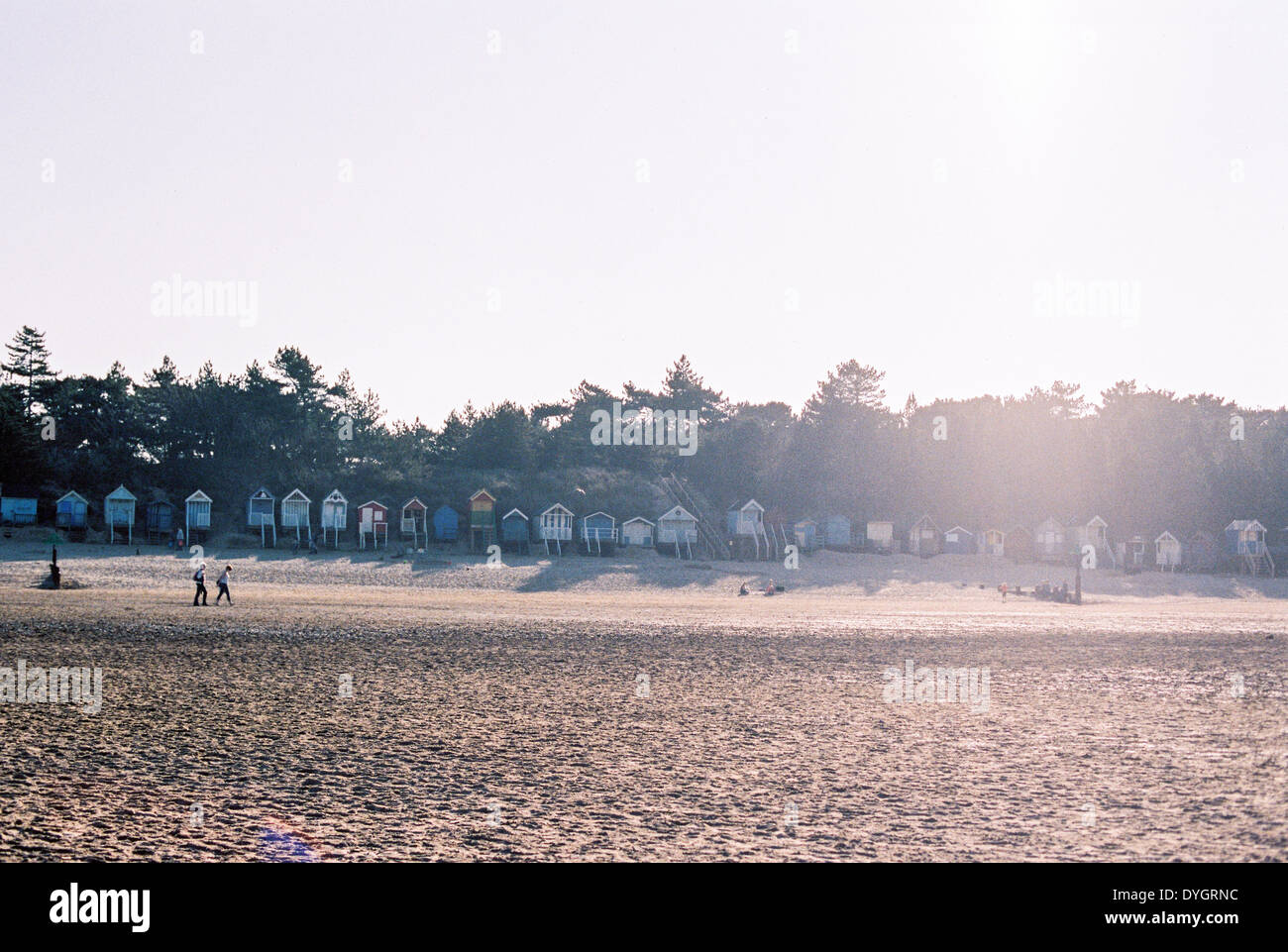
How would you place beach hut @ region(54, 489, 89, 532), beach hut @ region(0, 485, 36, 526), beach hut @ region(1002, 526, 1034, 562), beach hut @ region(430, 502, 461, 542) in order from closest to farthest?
beach hut @ region(0, 485, 36, 526)
beach hut @ region(54, 489, 89, 532)
beach hut @ region(430, 502, 461, 542)
beach hut @ region(1002, 526, 1034, 562)

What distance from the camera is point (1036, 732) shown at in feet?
46.5

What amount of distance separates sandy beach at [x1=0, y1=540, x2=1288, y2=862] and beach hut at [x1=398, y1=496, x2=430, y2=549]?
3451 centimetres

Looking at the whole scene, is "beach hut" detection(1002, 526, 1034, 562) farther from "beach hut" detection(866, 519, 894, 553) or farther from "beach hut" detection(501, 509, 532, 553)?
"beach hut" detection(501, 509, 532, 553)

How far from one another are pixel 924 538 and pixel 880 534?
143 inches

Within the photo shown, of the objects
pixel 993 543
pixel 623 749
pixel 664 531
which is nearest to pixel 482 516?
pixel 664 531

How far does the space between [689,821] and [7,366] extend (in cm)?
8796

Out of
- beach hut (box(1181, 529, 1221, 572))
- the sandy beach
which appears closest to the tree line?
beach hut (box(1181, 529, 1221, 572))

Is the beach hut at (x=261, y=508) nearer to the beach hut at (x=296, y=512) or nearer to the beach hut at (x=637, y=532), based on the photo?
the beach hut at (x=296, y=512)

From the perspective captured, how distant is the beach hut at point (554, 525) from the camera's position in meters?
67.6

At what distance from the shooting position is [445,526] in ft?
223

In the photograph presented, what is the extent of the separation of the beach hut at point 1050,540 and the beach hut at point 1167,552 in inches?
291

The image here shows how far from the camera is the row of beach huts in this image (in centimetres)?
6362

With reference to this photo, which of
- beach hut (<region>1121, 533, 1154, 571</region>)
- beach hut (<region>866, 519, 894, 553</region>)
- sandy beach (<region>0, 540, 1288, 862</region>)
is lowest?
beach hut (<region>1121, 533, 1154, 571</region>)

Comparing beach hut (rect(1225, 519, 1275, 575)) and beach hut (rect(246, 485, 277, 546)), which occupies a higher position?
beach hut (rect(246, 485, 277, 546))
